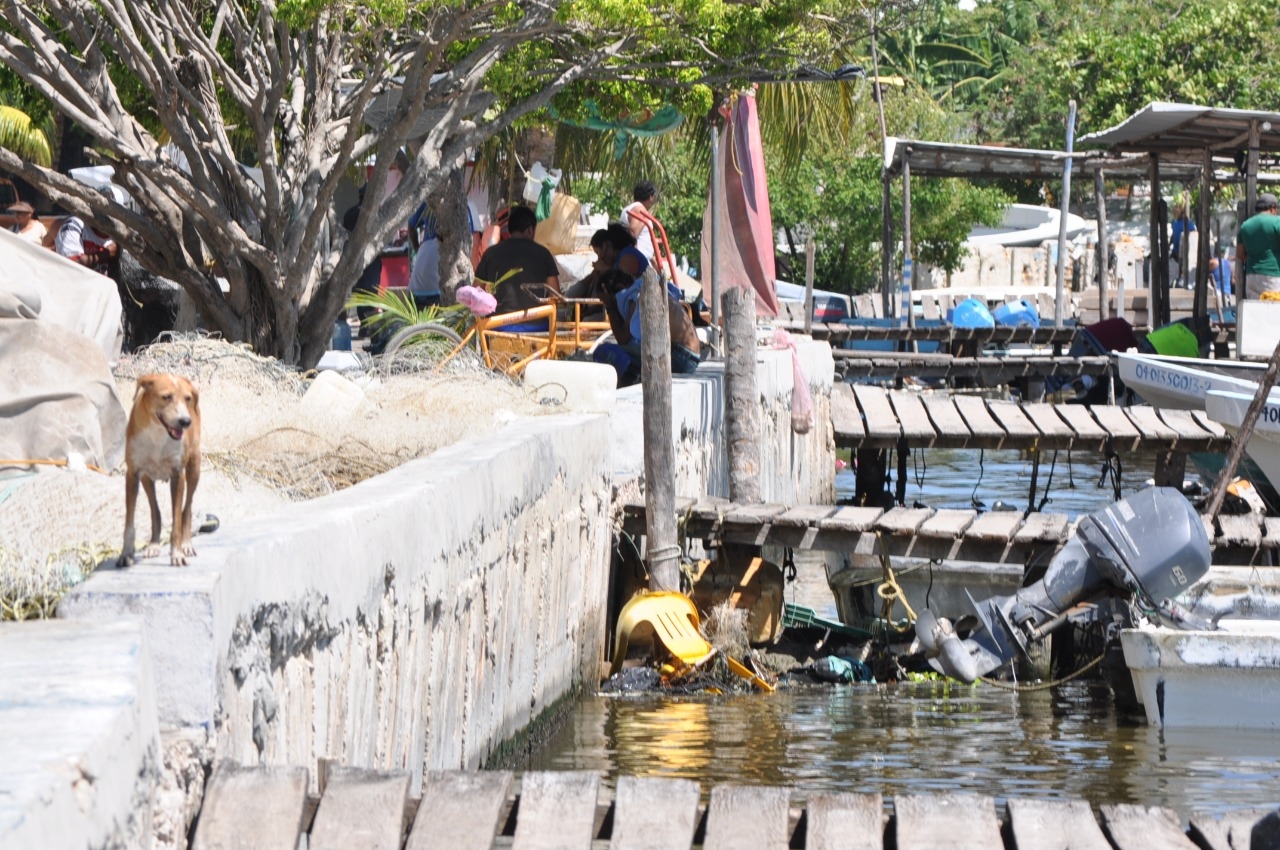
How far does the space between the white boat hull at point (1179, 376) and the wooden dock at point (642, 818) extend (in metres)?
9.83

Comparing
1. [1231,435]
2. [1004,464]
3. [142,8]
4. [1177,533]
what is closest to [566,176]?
[1004,464]

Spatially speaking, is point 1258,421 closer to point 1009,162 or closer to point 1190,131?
point 1190,131

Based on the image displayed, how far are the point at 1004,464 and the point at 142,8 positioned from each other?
15.9 m

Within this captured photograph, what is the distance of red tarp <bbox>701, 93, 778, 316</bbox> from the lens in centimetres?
1500

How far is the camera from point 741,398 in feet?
39.9

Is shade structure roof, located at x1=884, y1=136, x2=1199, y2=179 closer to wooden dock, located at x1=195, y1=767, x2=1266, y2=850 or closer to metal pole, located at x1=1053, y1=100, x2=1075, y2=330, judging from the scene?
metal pole, located at x1=1053, y1=100, x2=1075, y2=330

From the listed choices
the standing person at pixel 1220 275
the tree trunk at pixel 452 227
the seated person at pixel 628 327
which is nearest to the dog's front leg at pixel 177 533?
the seated person at pixel 628 327

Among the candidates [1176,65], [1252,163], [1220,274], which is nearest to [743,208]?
[1252,163]

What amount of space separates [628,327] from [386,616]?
20.2ft

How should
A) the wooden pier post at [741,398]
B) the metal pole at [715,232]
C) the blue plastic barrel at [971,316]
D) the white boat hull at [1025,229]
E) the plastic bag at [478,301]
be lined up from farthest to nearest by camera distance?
1. the white boat hull at [1025,229]
2. the blue plastic barrel at [971,316]
3. the metal pole at [715,232]
4. the wooden pier post at [741,398]
5. the plastic bag at [478,301]

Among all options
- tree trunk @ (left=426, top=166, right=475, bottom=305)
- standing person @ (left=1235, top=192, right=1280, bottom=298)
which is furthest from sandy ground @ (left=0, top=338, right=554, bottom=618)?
standing person @ (left=1235, top=192, right=1280, bottom=298)

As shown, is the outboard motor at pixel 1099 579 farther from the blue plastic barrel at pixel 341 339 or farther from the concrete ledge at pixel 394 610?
the blue plastic barrel at pixel 341 339

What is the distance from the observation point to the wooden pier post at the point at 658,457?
9867 mm

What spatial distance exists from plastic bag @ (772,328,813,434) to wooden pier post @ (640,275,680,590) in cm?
513
